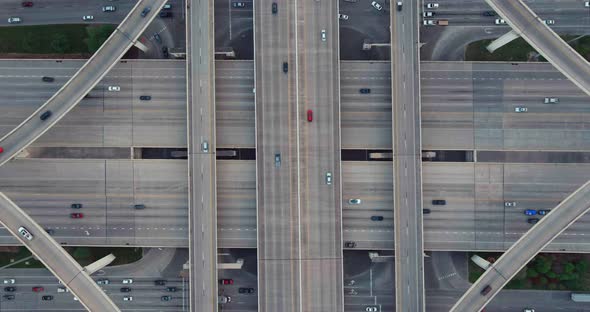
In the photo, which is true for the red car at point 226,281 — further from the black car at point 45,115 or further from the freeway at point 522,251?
the black car at point 45,115

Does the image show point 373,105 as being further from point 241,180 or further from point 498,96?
point 241,180

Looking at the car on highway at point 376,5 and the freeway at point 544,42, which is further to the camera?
the car on highway at point 376,5

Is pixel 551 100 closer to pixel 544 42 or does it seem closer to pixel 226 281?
pixel 544 42

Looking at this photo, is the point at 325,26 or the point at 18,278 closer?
the point at 325,26

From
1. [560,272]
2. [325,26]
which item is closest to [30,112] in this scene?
[325,26]

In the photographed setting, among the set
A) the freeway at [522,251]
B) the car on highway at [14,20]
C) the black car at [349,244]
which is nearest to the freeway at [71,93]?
the car on highway at [14,20]

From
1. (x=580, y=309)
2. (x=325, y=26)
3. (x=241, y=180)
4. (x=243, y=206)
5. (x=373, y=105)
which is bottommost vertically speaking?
(x=580, y=309)

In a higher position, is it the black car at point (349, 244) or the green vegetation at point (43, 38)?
the green vegetation at point (43, 38)
